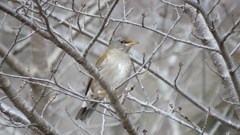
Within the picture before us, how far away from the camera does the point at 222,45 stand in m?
4.20

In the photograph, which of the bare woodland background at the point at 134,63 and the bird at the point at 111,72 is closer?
the bare woodland background at the point at 134,63

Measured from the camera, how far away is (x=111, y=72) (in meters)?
5.87

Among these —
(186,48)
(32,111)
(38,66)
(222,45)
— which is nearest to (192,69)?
(186,48)

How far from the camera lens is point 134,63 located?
8234mm

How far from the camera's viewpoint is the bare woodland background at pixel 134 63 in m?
4.04

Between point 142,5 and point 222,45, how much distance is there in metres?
6.00

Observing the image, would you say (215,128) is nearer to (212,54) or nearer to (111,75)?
(212,54)

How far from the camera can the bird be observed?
584 centimetres

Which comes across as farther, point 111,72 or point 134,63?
point 134,63

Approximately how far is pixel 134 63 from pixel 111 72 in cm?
241

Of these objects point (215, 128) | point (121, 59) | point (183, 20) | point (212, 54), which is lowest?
point (215, 128)

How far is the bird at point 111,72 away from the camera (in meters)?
5.84

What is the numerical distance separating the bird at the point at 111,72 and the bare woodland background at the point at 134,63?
187mm

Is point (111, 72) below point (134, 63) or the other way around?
below
